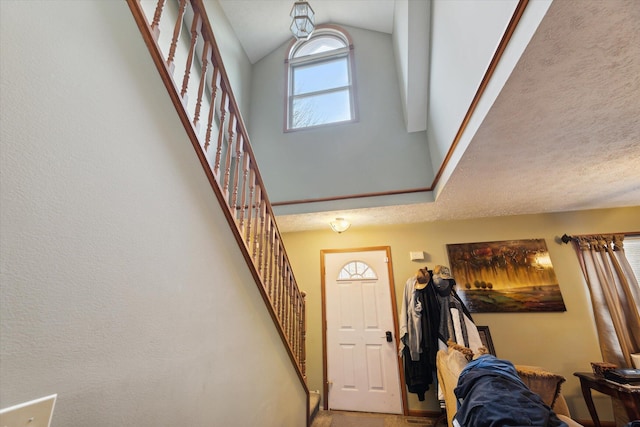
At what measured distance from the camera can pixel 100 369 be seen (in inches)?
30.3

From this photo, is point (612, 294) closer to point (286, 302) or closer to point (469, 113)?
point (469, 113)

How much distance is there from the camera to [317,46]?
449 centimetres

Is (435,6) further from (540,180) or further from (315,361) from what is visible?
(315,361)

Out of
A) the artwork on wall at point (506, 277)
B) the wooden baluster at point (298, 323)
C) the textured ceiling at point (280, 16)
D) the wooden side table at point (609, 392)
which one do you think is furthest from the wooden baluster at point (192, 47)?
the wooden side table at point (609, 392)

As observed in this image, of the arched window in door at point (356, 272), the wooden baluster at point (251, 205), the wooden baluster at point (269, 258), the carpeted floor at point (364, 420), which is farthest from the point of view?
the arched window in door at point (356, 272)

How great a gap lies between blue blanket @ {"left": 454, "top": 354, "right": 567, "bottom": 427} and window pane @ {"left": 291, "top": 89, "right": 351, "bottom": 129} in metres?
3.29

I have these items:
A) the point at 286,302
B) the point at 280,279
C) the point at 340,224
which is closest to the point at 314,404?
the point at 286,302

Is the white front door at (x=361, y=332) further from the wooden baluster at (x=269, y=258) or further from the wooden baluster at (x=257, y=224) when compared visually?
the wooden baluster at (x=257, y=224)

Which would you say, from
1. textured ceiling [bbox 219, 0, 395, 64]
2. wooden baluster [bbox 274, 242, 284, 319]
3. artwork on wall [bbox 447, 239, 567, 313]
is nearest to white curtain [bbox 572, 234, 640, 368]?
artwork on wall [bbox 447, 239, 567, 313]

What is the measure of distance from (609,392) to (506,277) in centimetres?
125

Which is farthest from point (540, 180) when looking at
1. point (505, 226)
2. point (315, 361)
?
point (315, 361)

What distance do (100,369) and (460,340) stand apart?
9.78 feet

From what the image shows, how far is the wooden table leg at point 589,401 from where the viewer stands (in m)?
2.56

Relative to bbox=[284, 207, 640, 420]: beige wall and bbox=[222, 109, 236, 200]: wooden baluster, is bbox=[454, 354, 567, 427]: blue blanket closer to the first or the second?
bbox=[222, 109, 236, 200]: wooden baluster
